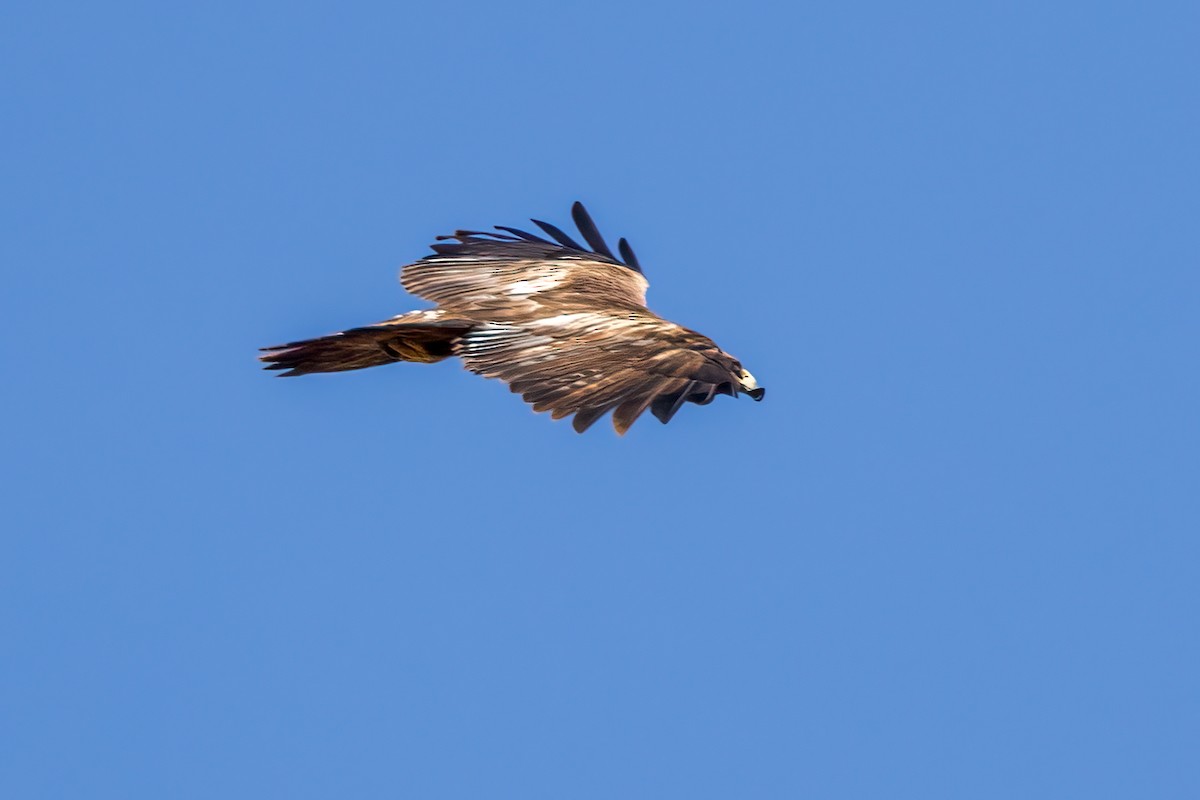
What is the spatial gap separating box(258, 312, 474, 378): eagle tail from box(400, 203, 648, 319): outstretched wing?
20.2 inches

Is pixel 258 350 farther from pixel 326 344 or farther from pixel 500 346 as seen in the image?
pixel 500 346

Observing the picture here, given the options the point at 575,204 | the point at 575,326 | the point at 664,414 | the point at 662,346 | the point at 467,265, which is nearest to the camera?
the point at 664,414

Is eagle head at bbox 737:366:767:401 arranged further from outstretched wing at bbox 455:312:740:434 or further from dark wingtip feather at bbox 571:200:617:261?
dark wingtip feather at bbox 571:200:617:261

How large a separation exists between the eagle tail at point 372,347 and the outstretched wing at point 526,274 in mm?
514

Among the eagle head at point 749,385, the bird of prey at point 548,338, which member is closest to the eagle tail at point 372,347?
the bird of prey at point 548,338

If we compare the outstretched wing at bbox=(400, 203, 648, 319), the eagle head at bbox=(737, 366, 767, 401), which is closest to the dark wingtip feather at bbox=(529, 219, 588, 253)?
the outstretched wing at bbox=(400, 203, 648, 319)

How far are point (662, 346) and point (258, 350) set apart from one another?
348 cm

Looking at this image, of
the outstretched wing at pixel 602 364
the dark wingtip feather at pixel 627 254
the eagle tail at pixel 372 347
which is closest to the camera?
the outstretched wing at pixel 602 364

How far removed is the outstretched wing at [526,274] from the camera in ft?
53.2

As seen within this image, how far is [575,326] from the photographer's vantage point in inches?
585

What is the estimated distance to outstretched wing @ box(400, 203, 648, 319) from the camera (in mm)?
16203

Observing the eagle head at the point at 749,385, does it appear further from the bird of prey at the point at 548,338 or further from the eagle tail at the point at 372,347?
the eagle tail at the point at 372,347

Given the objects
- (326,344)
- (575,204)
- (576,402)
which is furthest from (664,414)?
(575,204)

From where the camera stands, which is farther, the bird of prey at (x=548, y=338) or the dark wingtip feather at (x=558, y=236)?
the dark wingtip feather at (x=558, y=236)
